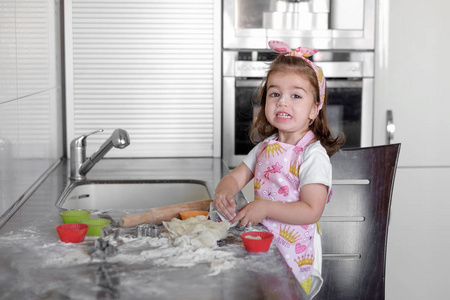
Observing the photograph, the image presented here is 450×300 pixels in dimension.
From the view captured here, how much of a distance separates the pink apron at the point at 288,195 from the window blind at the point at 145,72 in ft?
3.44

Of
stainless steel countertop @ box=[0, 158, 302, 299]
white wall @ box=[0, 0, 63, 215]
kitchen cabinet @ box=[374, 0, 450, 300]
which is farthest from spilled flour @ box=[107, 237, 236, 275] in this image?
kitchen cabinet @ box=[374, 0, 450, 300]

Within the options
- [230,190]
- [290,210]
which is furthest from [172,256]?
[230,190]

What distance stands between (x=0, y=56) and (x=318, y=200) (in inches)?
34.0

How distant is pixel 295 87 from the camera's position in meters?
1.49

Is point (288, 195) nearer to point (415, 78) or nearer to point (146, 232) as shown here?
point (146, 232)

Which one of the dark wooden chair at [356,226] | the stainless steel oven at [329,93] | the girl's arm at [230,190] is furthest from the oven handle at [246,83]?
the girl's arm at [230,190]

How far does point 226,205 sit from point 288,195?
6.4 inches

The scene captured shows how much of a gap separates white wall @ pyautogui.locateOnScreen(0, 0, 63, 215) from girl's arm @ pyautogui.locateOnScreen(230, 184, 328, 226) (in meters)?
0.62

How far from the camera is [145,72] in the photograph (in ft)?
8.26

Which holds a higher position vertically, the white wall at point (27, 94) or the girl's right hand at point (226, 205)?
the white wall at point (27, 94)

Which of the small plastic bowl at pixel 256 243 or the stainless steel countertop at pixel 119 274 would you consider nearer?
the stainless steel countertop at pixel 119 274

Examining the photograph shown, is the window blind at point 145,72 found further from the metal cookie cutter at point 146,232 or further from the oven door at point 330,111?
the metal cookie cutter at point 146,232

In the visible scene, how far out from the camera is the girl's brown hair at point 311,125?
1.50 meters

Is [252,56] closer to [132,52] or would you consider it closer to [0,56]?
[132,52]
